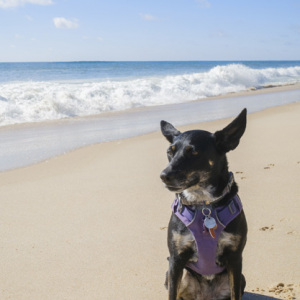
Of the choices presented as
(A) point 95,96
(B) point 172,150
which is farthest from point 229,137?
(A) point 95,96

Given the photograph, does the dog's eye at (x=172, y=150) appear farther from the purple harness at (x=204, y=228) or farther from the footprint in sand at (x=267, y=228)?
the footprint in sand at (x=267, y=228)

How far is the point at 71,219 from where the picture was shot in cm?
525

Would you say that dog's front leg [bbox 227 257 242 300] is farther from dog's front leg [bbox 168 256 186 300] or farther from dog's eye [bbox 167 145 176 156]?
dog's eye [bbox 167 145 176 156]

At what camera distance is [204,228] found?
2963 mm

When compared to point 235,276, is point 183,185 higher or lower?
higher

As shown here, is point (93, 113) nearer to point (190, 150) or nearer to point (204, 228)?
point (190, 150)

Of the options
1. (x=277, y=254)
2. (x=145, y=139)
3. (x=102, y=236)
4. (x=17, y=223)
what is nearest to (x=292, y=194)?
(x=277, y=254)

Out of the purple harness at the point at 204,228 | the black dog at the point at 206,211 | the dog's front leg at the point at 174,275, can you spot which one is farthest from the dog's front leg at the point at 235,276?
the dog's front leg at the point at 174,275

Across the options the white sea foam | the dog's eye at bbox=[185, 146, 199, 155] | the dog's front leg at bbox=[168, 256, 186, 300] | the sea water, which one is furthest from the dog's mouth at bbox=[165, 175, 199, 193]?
the white sea foam

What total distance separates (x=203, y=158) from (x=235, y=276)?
2.68 feet

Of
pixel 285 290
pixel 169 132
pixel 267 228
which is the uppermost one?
pixel 169 132

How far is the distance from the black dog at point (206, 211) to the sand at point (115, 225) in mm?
705

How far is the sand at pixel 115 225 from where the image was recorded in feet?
12.5

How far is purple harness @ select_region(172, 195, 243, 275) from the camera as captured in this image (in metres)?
2.95
